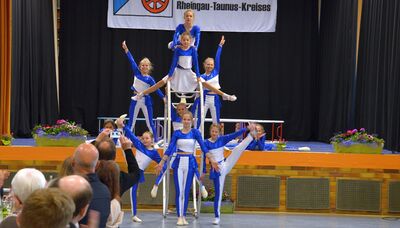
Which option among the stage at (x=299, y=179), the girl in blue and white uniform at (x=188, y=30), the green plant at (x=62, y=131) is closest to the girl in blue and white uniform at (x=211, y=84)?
the girl in blue and white uniform at (x=188, y=30)

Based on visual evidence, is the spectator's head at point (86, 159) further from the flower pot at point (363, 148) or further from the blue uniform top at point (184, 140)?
the flower pot at point (363, 148)

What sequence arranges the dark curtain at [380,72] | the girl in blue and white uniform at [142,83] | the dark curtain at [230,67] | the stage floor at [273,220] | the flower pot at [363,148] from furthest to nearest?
the dark curtain at [230,67] → the dark curtain at [380,72] → the flower pot at [363,148] → the girl in blue and white uniform at [142,83] → the stage floor at [273,220]

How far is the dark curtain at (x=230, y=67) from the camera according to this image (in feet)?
54.2

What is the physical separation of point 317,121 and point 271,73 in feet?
5.29

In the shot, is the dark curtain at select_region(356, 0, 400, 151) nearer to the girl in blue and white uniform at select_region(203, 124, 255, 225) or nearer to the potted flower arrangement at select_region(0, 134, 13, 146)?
the girl in blue and white uniform at select_region(203, 124, 255, 225)

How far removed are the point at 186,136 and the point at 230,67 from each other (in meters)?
7.75

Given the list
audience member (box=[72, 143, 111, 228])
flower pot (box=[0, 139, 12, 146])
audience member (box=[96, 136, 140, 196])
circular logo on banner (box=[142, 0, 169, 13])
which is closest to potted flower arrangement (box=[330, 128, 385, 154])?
flower pot (box=[0, 139, 12, 146])

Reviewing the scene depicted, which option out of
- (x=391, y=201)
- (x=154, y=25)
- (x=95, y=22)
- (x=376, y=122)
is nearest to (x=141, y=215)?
(x=391, y=201)

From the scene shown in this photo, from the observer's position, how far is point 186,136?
917cm

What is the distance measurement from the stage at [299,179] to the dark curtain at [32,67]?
11.7ft

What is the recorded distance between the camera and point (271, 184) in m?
10.8

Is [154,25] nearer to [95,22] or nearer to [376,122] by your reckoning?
[95,22]

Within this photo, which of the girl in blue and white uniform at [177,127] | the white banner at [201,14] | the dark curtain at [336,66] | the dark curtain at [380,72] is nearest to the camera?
the girl in blue and white uniform at [177,127]

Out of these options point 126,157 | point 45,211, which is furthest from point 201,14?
point 45,211
